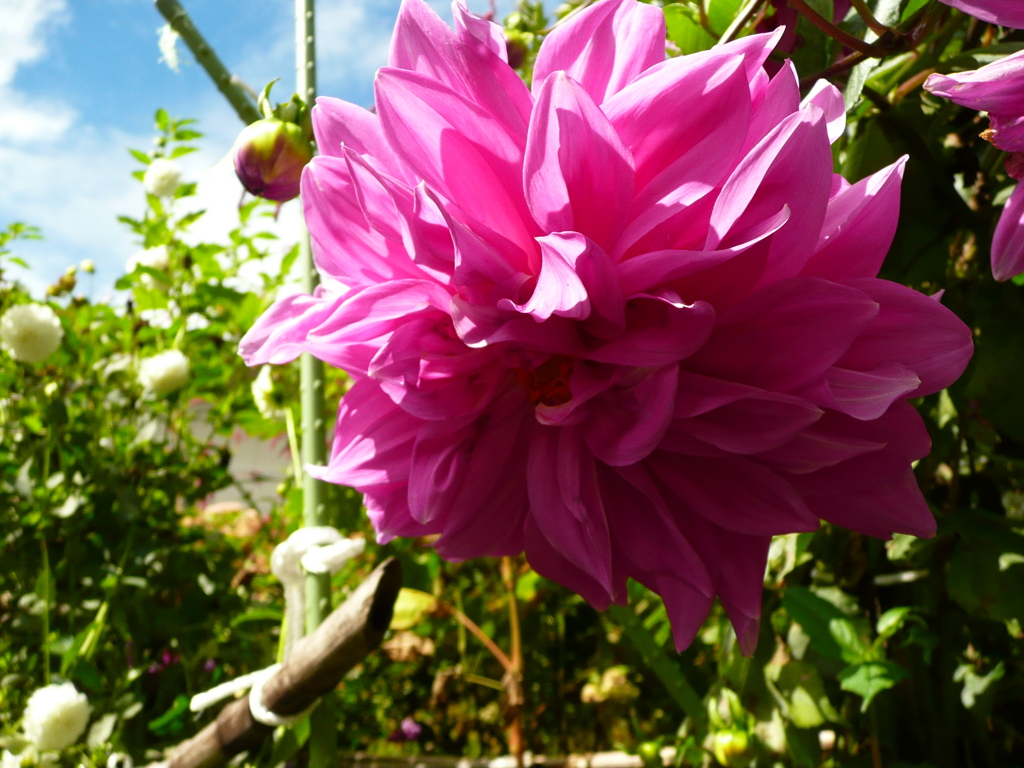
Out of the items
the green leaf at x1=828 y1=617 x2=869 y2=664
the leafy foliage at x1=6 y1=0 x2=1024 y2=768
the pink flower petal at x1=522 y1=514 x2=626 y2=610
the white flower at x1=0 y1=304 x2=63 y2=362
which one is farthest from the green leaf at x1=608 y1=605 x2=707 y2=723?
the white flower at x1=0 y1=304 x2=63 y2=362

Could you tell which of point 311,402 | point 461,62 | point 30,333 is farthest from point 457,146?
point 30,333

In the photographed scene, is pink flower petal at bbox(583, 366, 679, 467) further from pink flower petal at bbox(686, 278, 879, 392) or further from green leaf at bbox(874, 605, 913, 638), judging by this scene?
green leaf at bbox(874, 605, 913, 638)

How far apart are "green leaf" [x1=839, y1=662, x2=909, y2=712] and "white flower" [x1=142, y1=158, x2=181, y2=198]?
951 millimetres

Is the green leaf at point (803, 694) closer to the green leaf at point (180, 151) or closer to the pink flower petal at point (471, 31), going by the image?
the pink flower petal at point (471, 31)

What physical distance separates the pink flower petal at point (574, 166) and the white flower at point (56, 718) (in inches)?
25.8

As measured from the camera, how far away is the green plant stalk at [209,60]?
0.38 meters

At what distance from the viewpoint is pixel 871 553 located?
55 centimetres

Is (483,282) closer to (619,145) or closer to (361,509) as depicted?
(619,145)

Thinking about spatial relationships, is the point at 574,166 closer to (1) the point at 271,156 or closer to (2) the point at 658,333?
(2) the point at 658,333

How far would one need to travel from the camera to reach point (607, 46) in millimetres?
224

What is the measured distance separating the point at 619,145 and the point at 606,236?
26 millimetres

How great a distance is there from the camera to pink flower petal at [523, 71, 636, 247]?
20 centimetres

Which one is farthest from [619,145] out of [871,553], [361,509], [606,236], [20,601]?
[20,601]

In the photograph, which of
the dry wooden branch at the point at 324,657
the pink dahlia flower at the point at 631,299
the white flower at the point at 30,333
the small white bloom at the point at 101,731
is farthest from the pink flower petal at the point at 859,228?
the white flower at the point at 30,333
